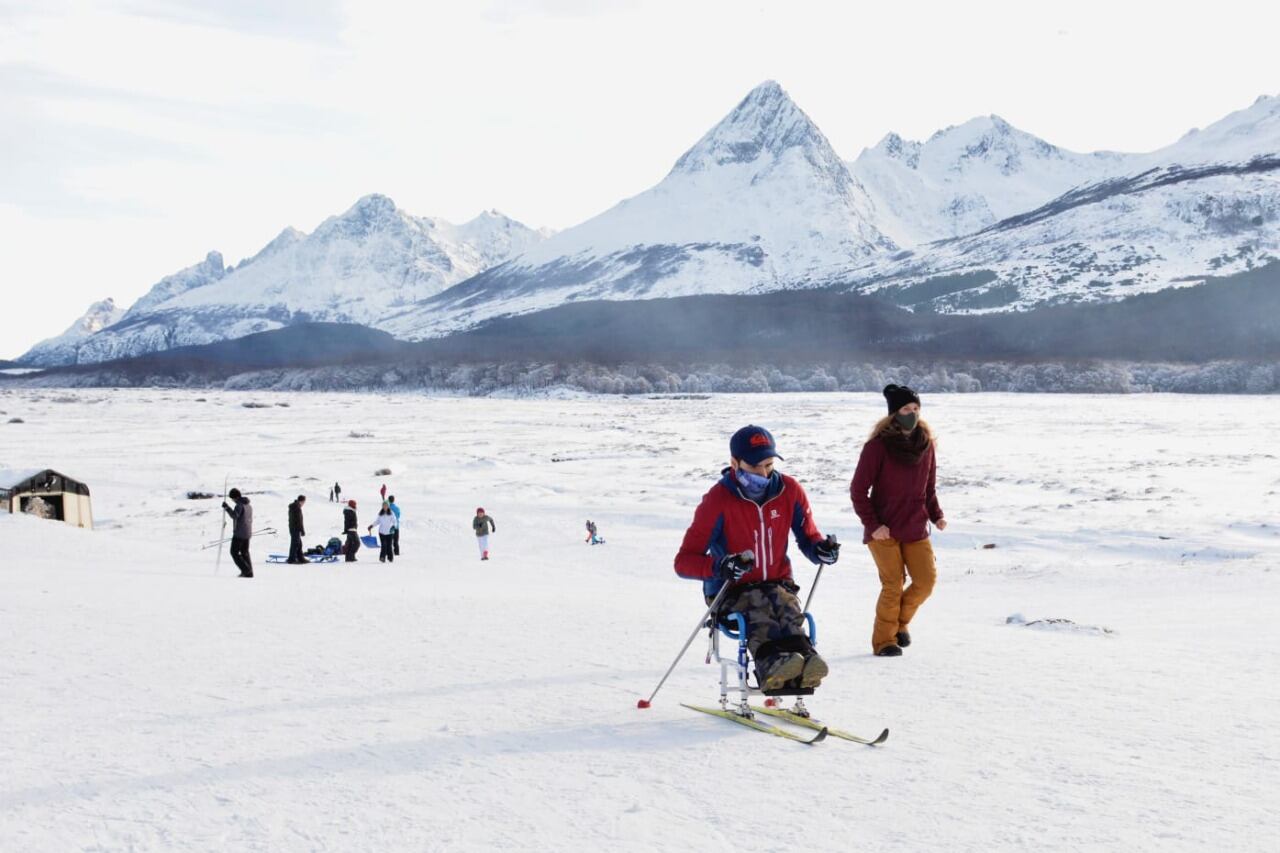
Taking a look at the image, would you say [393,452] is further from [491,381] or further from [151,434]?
[491,381]

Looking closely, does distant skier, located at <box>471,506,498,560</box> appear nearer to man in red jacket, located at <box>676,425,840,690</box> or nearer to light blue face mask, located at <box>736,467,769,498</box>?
man in red jacket, located at <box>676,425,840,690</box>

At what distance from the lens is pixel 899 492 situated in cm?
736

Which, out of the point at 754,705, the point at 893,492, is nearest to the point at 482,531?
the point at 893,492

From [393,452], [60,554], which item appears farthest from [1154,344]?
[60,554]

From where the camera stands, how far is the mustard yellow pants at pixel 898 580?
7457 millimetres

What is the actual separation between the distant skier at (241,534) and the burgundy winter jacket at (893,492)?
1113 cm

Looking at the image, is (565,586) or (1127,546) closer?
(565,586)

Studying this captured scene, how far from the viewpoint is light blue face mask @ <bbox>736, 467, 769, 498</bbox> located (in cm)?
572

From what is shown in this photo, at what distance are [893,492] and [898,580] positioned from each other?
713 mm

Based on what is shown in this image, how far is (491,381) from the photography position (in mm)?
150250

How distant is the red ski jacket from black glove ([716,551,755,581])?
28 cm

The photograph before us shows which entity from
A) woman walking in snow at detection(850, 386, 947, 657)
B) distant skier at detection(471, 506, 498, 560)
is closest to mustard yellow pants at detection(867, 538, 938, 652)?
woman walking in snow at detection(850, 386, 947, 657)

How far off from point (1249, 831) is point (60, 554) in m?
16.6

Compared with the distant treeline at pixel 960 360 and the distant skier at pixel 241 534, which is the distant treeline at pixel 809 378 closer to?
the distant treeline at pixel 960 360
